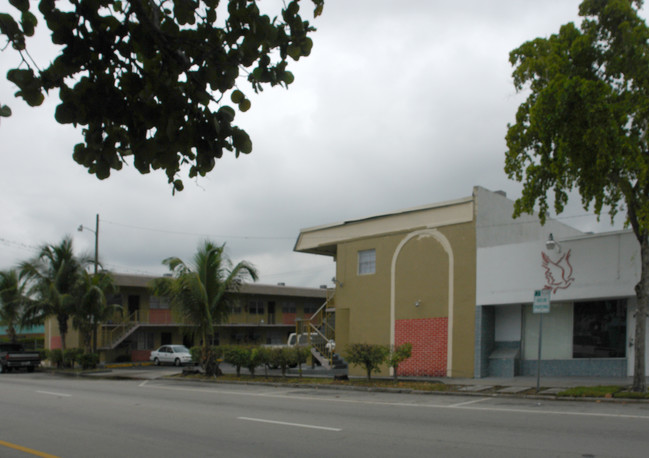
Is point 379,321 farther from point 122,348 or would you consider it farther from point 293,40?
point 122,348

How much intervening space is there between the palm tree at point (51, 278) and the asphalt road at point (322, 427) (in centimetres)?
1752

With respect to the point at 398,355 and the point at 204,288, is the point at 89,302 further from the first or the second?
the point at 398,355

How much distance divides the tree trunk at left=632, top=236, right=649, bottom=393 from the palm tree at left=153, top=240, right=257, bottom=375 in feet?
47.7

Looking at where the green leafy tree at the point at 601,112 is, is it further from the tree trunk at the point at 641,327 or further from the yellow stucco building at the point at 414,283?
the yellow stucco building at the point at 414,283

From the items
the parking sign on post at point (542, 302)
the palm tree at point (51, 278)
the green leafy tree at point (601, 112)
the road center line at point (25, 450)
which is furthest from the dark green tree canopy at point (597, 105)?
the palm tree at point (51, 278)

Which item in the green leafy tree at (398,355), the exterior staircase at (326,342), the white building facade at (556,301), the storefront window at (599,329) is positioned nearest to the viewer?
the white building facade at (556,301)

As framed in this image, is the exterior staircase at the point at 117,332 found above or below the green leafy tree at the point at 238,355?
below

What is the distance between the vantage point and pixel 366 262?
25.0m

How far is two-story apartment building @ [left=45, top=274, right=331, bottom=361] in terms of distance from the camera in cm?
4041

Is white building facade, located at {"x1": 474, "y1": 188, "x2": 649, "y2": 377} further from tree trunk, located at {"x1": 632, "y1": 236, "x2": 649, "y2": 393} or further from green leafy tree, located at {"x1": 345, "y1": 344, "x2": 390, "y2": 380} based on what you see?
green leafy tree, located at {"x1": 345, "y1": 344, "x2": 390, "y2": 380}

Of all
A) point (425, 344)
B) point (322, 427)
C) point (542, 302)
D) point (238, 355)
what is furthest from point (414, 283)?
point (322, 427)

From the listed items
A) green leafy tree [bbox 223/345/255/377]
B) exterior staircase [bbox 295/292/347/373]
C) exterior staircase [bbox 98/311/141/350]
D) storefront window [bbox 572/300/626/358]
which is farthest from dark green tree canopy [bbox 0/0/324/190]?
exterior staircase [bbox 98/311/141/350]

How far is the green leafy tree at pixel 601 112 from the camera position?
14031 millimetres

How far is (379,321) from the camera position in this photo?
941 inches
